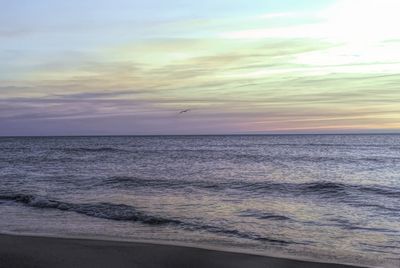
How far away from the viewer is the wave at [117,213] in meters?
11.2

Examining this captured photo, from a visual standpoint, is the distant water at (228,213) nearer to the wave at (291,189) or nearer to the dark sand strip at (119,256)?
the wave at (291,189)

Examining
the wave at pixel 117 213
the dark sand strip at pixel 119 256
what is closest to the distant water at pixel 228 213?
the wave at pixel 117 213

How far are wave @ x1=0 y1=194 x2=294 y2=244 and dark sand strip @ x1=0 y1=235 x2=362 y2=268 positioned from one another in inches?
A: 89.6

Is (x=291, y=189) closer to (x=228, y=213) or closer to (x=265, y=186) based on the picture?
(x=265, y=186)

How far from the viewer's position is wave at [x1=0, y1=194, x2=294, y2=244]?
11.2 m

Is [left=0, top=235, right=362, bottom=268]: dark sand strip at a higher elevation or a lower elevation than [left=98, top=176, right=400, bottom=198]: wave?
higher

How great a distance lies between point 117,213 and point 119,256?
19.3 feet

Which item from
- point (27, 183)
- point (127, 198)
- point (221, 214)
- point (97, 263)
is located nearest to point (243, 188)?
point (127, 198)

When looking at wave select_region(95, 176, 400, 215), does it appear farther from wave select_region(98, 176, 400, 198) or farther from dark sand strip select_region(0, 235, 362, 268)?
dark sand strip select_region(0, 235, 362, 268)

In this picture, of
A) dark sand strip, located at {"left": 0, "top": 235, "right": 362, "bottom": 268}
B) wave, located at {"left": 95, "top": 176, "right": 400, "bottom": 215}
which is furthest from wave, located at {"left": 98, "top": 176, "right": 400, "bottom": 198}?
dark sand strip, located at {"left": 0, "top": 235, "right": 362, "bottom": 268}

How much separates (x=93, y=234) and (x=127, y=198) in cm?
677

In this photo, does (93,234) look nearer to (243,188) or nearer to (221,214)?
(221,214)

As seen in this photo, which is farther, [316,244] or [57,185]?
[57,185]

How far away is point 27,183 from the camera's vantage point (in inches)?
880
